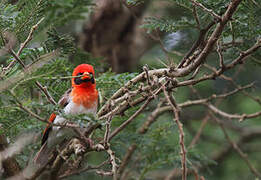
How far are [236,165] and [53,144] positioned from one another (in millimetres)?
3879

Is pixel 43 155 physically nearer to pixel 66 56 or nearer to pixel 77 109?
pixel 77 109

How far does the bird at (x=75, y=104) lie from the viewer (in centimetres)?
303

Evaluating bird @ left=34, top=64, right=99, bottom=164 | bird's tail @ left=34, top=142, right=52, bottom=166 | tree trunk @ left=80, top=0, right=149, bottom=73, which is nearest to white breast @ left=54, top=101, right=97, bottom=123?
bird @ left=34, top=64, right=99, bottom=164

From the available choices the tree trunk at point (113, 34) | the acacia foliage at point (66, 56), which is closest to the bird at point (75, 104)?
the acacia foliage at point (66, 56)

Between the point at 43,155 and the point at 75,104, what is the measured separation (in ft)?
1.54

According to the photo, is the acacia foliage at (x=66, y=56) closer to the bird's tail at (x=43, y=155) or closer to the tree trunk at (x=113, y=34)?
the bird's tail at (x=43, y=155)

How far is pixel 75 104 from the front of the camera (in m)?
3.19

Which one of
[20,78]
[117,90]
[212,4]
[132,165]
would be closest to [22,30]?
[20,78]

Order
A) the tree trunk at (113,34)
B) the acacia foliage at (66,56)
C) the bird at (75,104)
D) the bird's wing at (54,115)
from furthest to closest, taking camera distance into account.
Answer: the tree trunk at (113,34)
the bird at (75,104)
the bird's wing at (54,115)
the acacia foliage at (66,56)

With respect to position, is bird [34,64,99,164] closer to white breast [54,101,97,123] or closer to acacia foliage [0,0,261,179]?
white breast [54,101,97,123]

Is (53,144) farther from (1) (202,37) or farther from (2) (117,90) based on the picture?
(1) (202,37)

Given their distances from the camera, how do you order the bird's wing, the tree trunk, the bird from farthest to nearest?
the tree trunk → the bird → the bird's wing

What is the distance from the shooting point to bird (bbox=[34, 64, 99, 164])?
303 centimetres

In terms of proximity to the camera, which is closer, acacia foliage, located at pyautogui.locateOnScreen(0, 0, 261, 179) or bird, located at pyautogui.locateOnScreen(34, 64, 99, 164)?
acacia foliage, located at pyautogui.locateOnScreen(0, 0, 261, 179)
